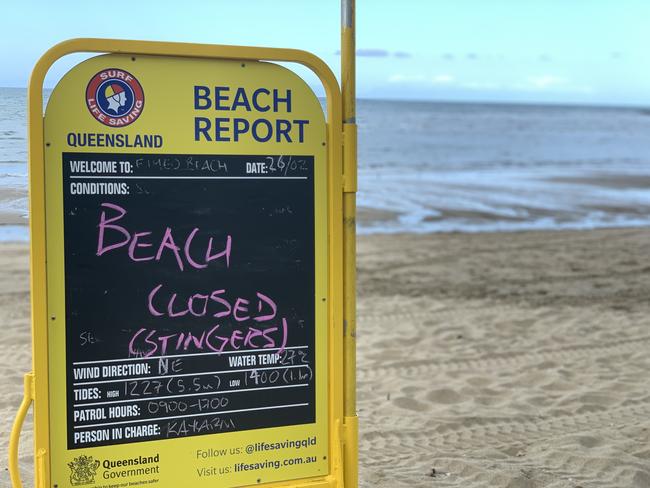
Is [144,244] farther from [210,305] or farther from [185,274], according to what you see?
[210,305]

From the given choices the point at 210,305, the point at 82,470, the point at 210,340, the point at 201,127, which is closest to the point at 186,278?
the point at 210,305

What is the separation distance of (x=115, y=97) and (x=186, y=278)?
25.9 inches

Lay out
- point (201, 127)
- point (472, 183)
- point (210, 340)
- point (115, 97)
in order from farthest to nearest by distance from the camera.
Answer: point (472, 183) → point (210, 340) → point (201, 127) → point (115, 97)

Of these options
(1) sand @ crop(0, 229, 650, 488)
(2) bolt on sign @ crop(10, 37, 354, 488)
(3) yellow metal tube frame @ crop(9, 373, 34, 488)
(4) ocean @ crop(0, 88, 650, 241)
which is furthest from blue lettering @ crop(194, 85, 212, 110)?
(1) sand @ crop(0, 229, 650, 488)

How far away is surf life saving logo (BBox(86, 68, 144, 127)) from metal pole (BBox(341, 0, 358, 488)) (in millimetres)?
716

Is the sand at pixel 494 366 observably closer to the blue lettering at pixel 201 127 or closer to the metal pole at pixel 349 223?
the metal pole at pixel 349 223

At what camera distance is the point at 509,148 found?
37.4m

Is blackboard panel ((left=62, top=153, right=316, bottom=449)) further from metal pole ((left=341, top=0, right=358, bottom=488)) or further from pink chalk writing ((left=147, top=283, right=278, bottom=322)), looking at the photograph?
metal pole ((left=341, top=0, right=358, bottom=488))

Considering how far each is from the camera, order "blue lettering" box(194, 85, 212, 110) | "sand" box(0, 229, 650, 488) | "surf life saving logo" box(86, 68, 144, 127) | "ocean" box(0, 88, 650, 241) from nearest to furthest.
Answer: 1. "surf life saving logo" box(86, 68, 144, 127)
2. "blue lettering" box(194, 85, 212, 110)
3. "ocean" box(0, 88, 650, 241)
4. "sand" box(0, 229, 650, 488)

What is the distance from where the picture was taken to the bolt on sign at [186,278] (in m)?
2.88

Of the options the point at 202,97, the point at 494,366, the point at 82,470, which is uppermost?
the point at 202,97

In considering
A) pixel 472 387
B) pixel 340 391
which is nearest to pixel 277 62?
pixel 340 391

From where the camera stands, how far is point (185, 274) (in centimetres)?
304

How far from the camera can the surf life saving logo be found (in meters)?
2.86
